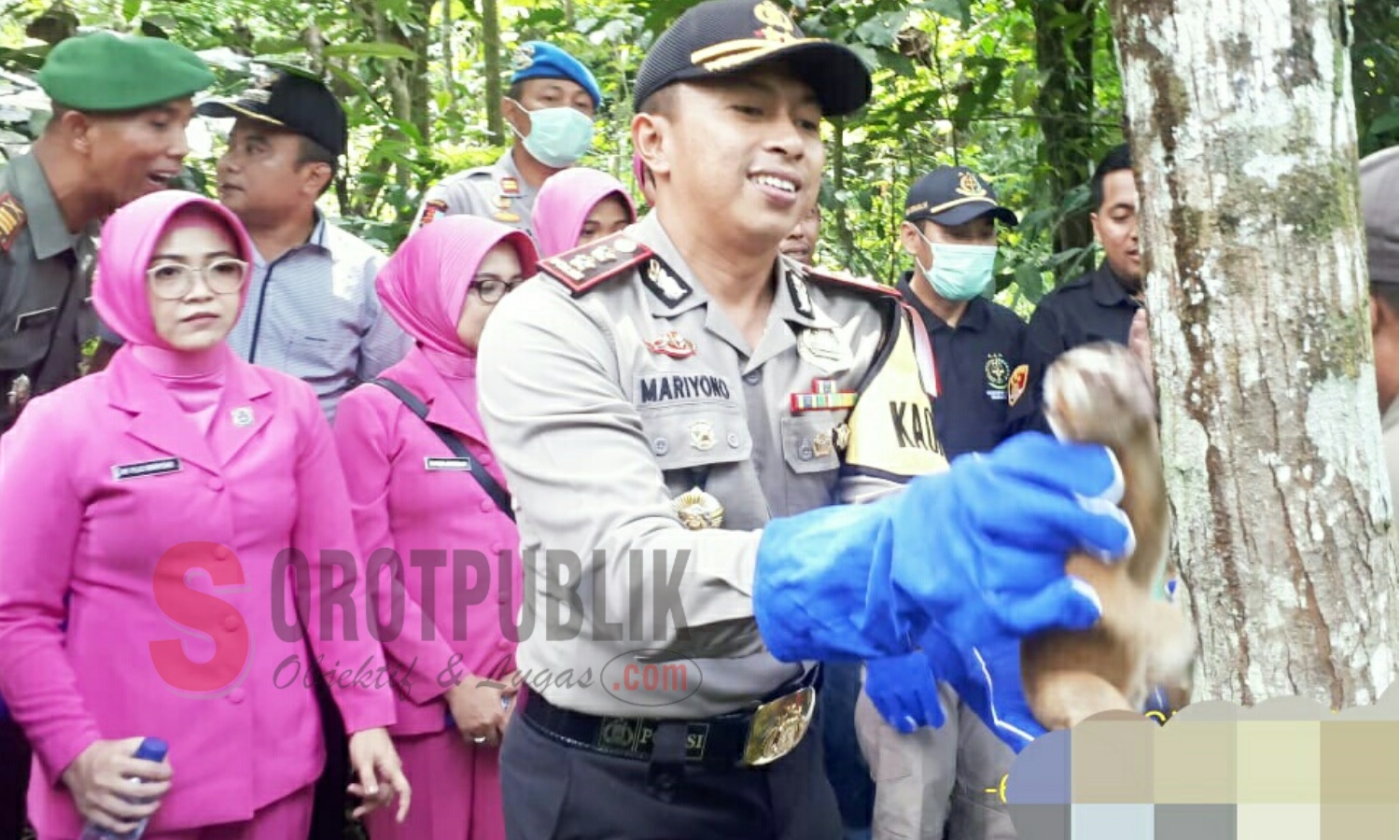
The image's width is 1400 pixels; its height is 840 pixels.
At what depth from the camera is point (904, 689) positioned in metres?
2.40

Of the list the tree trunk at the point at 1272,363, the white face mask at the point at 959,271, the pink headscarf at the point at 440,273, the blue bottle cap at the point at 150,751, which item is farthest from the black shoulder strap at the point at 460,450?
the tree trunk at the point at 1272,363

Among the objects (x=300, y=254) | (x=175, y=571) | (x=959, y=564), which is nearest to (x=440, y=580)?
(x=175, y=571)

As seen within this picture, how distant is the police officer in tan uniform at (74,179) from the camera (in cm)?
339

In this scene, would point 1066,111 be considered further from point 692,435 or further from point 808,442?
point 692,435

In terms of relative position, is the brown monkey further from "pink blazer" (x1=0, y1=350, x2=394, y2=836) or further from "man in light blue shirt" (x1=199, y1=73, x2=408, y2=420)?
"man in light blue shirt" (x1=199, y1=73, x2=408, y2=420)

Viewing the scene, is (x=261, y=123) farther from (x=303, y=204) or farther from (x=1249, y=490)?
(x=1249, y=490)

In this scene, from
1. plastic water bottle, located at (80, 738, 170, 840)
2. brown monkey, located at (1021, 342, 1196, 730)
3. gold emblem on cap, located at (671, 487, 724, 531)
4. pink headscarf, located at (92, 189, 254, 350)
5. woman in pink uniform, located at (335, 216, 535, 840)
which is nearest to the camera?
brown monkey, located at (1021, 342, 1196, 730)

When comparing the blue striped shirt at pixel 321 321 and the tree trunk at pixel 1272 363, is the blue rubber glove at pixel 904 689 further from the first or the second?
the blue striped shirt at pixel 321 321

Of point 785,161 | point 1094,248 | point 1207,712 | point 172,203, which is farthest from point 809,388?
point 1094,248

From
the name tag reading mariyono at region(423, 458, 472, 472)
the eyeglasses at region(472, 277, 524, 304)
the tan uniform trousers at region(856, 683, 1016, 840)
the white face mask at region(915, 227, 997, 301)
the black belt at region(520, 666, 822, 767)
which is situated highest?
the eyeglasses at region(472, 277, 524, 304)

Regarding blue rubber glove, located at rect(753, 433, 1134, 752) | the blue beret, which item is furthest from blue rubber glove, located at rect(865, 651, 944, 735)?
the blue beret

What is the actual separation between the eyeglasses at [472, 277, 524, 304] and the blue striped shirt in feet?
1.33

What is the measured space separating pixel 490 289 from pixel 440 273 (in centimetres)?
14

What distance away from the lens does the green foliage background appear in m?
4.53
